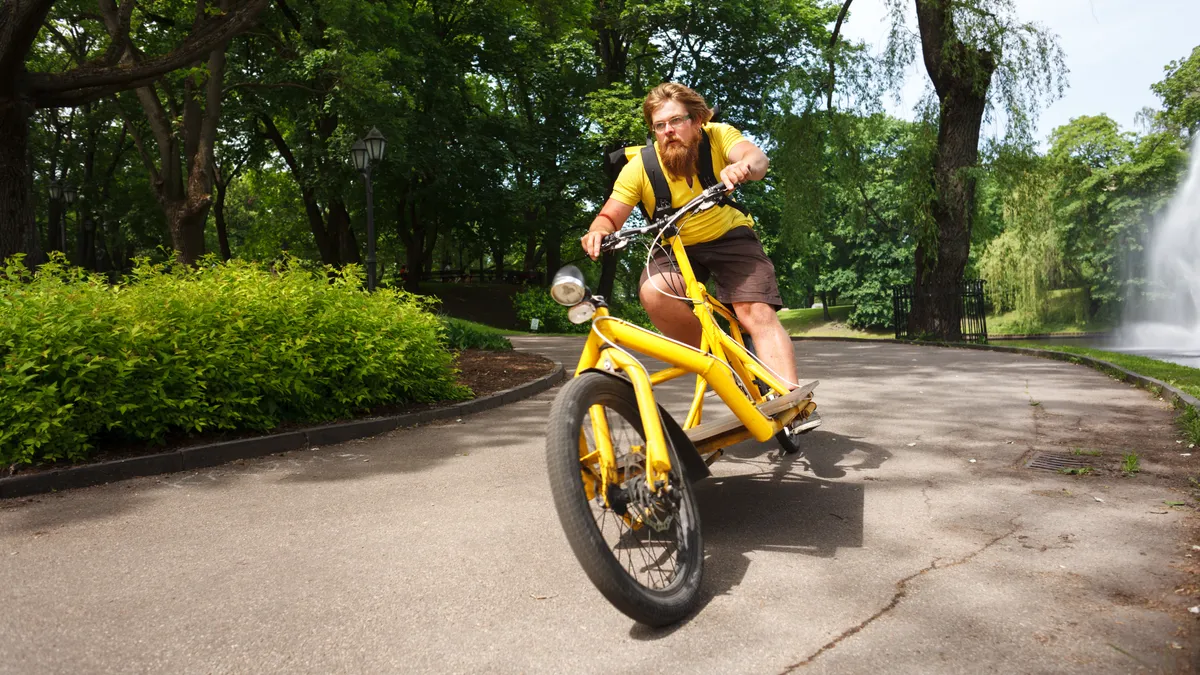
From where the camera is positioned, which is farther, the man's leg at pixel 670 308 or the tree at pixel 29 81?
the tree at pixel 29 81

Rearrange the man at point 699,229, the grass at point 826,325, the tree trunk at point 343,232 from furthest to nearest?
the grass at point 826,325
the tree trunk at point 343,232
the man at point 699,229

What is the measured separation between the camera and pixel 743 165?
379 cm

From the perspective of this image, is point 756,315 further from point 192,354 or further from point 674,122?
point 192,354

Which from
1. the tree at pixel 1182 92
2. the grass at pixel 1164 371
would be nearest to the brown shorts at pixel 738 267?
the grass at pixel 1164 371

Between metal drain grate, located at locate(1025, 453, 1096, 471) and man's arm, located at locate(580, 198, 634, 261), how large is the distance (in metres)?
3.03

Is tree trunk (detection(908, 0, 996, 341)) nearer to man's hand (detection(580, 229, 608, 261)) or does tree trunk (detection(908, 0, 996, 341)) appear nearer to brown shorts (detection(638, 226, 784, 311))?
brown shorts (detection(638, 226, 784, 311))

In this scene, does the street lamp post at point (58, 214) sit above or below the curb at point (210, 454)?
above

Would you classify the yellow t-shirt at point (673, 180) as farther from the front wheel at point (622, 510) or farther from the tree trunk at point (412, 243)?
the tree trunk at point (412, 243)

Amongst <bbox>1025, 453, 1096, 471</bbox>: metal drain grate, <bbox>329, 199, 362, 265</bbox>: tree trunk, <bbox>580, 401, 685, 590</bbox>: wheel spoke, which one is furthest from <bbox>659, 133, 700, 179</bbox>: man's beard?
<bbox>329, 199, 362, 265</bbox>: tree trunk

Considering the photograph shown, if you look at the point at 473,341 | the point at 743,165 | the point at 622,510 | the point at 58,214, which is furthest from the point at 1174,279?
the point at 58,214

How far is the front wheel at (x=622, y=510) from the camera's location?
2.71m

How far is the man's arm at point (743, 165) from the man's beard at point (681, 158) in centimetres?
16

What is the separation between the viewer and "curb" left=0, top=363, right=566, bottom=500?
5438mm

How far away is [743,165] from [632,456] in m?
1.41
